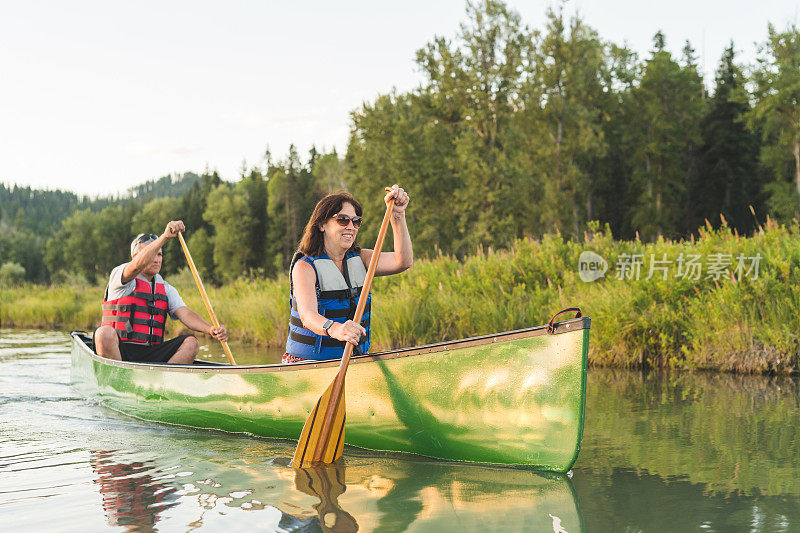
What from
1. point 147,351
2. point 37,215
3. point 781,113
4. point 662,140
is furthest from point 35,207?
point 147,351

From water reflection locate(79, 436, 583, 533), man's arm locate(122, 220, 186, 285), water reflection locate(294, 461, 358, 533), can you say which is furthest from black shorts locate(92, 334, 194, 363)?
water reflection locate(294, 461, 358, 533)

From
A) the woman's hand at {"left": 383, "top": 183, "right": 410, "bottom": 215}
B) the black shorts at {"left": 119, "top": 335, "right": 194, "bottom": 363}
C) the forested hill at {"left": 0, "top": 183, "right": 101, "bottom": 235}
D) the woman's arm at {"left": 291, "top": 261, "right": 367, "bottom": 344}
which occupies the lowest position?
the black shorts at {"left": 119, "top": 335, "right": 194, "bottom": 363}

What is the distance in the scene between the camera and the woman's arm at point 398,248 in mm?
4520

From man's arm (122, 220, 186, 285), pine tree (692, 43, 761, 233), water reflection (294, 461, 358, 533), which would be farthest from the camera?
pine tree (692, 43, 761, 233)

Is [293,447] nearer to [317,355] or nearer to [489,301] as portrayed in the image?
[317,355]

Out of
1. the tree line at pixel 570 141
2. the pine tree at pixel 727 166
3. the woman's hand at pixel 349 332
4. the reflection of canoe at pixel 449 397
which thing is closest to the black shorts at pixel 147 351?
the reflection of canoe at pixel 449 397

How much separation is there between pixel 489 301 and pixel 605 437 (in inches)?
161

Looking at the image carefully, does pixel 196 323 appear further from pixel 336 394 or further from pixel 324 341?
pixel 336 394

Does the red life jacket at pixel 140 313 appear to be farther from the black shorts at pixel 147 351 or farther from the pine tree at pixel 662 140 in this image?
the pine tree at pixel 662 140

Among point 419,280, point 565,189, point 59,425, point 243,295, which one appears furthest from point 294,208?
point 59,425

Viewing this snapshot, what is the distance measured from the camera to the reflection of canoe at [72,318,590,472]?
3.79m

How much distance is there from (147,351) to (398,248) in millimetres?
2890

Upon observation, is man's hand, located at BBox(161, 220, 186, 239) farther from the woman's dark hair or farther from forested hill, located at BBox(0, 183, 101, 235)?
forested hill, located at BBox(0, 183, 101, 235)

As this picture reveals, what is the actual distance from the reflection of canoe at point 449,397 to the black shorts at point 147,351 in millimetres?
1123
